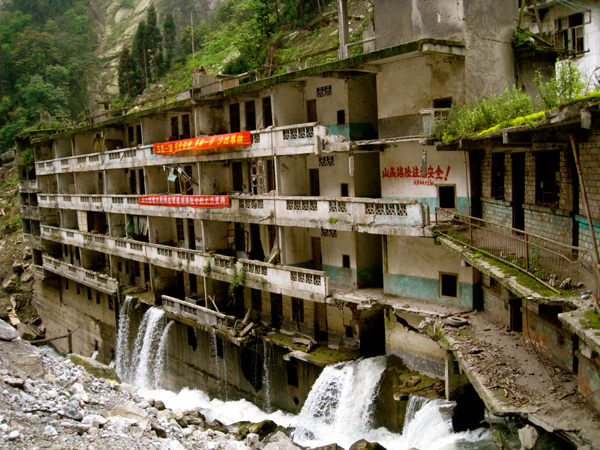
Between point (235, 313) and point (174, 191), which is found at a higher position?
point (174, 191)

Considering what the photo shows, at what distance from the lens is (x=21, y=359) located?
1576 centimetres

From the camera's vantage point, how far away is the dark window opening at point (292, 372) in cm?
2245

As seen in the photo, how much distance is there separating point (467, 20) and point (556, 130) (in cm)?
832

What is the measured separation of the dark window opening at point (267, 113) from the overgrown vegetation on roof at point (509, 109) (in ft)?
31.3

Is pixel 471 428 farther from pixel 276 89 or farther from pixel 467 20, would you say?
pixel 276 89

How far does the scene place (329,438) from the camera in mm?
19297

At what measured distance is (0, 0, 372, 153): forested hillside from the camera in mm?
49750

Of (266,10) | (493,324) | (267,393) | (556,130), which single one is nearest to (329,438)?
(267,393)

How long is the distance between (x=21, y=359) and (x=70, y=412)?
3397 mm

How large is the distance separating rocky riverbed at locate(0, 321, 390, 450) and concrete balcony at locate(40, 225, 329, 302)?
5817mm

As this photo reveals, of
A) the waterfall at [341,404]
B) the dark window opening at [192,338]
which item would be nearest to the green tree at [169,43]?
the dark window opening at [192,338]

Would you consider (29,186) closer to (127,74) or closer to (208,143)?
(208,143)

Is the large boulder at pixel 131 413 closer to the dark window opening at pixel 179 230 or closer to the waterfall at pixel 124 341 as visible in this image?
the dark window opening at pixel 179 230

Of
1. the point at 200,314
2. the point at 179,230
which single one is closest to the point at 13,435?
the point at 200,314
